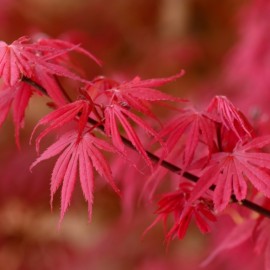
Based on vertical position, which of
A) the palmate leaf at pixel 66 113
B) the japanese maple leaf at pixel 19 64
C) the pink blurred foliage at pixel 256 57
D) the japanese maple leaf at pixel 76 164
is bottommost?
the japanese maple leaf at pixel 76 164

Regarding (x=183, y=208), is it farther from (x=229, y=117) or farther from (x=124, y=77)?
(x=124, y=77)

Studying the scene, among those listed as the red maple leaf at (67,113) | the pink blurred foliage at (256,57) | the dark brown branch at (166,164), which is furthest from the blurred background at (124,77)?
the red maple leaf at (67,113)

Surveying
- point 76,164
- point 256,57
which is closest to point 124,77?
point 256,57

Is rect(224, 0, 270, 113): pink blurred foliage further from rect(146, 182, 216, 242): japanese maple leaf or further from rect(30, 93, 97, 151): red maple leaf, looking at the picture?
rect(30, 93, 97, 151): red maple leaf

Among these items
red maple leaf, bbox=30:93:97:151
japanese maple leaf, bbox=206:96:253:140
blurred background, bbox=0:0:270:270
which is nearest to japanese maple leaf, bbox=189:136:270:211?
japanese maple leaf, bbox=206:96:253:140

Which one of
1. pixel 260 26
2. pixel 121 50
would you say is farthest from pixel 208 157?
pixel 121 50

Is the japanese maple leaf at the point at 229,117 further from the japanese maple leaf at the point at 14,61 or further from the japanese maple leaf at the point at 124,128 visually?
the japanese maple leaf at the point at 14,61
